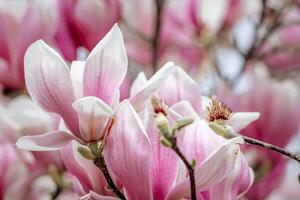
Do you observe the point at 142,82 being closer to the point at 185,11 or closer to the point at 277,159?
the point at 277,159

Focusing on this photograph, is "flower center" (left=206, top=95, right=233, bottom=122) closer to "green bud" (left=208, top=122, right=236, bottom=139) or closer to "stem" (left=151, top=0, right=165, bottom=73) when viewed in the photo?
"green bud" (left=208, top=122, right=236, bottom=139)

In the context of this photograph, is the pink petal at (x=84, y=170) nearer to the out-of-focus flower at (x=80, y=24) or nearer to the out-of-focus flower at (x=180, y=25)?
the out-of-focus flower at (x=80, y=24)

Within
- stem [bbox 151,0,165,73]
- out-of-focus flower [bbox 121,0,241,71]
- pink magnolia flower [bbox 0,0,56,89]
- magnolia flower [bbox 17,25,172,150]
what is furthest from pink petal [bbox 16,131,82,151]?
out-of-focus flower [bbox 121,0,241,71]

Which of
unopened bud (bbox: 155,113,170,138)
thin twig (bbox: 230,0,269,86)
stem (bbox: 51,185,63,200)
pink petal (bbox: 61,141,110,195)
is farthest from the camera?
thin twig (bbox: 230,0,269,86)

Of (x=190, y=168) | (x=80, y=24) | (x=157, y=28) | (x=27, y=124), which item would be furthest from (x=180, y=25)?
(x=190, y=168)

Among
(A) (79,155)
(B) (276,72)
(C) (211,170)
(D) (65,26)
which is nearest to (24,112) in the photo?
(D) (65,26)

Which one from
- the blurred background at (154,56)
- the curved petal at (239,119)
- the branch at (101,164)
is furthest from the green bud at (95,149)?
the blurred background at (154,56)
